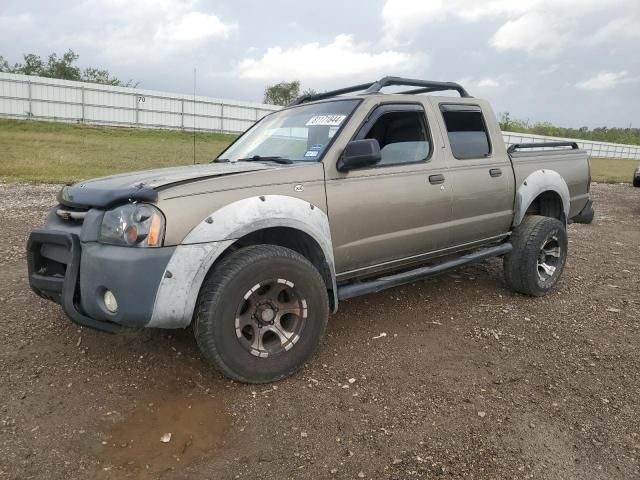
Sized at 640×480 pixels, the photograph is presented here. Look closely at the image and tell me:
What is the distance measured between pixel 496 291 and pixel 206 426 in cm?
335

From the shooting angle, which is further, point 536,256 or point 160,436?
point 536,256

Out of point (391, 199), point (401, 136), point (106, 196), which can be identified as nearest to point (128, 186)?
point (106, 196)

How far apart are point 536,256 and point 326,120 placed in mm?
2378

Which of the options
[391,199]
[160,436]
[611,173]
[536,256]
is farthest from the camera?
[611,173]

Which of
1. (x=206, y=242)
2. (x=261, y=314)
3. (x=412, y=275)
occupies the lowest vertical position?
(x=261, y=314)

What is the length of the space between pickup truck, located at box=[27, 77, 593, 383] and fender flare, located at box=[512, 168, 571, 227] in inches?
0.7

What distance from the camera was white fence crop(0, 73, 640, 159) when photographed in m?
29.9

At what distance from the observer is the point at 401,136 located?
3.89 metres

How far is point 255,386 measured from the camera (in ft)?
Answer: 9.82

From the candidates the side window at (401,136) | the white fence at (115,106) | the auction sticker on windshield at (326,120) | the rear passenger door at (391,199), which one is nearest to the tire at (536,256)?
the rear passenger door at (391,199)

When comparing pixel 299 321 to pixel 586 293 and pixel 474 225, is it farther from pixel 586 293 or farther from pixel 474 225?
pixel 586 293

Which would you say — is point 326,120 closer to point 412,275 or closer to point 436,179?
point 436,179

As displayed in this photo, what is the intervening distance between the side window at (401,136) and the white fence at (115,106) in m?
25.7

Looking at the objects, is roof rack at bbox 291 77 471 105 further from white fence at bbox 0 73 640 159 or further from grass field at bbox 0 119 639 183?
white fence at bbox 0 73 640 159
